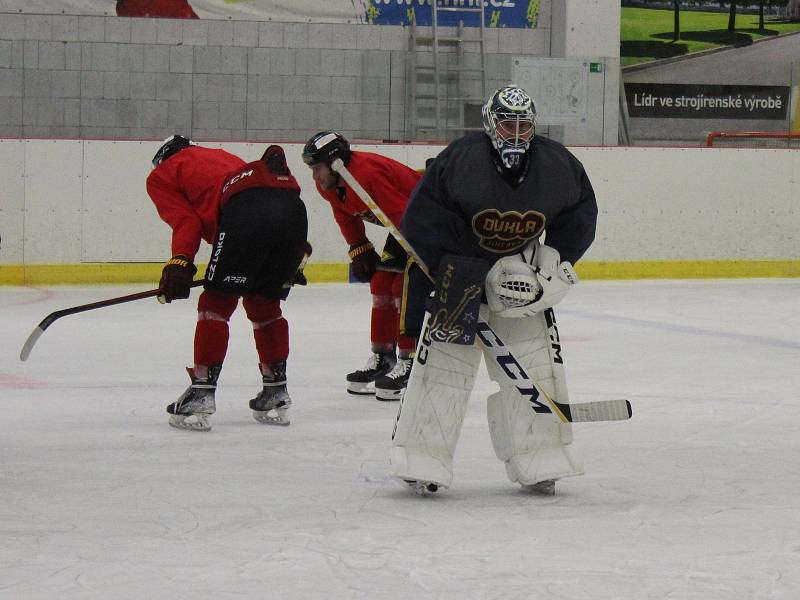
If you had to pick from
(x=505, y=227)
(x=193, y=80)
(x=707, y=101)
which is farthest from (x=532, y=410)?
(x=707, y=101)

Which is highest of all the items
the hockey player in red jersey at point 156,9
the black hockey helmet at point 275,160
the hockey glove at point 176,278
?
the hockey player in red jersey at point 156,9

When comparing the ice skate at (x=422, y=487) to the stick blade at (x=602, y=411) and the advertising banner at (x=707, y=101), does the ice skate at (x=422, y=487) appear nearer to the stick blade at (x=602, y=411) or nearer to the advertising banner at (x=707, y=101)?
the stick blade at (x=602, y=411)

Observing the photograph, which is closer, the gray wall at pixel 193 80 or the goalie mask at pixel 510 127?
the goalie mask at pixel 510 127

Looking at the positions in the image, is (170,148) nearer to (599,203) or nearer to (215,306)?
(215,306)

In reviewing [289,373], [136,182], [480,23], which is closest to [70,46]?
[136,182]

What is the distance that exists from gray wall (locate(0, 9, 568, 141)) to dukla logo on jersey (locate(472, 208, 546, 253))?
29.6 ft

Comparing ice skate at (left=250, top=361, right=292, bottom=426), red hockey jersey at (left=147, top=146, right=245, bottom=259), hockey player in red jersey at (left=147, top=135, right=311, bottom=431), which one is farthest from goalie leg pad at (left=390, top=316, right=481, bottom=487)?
red hockey jersey at (left=147, top=146, right=245, bottom=259)

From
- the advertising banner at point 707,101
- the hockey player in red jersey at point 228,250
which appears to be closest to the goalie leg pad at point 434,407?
the hockey player in red jersey at point 228,250

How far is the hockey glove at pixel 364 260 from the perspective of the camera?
A: 17.6 ft

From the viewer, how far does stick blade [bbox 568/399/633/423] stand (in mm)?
3436

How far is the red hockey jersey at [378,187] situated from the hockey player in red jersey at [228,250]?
0.71 meters

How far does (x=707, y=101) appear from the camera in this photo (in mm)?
13281

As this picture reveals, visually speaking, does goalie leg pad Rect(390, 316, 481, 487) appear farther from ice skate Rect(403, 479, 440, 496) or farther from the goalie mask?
the goalie mask

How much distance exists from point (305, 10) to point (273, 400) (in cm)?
848
